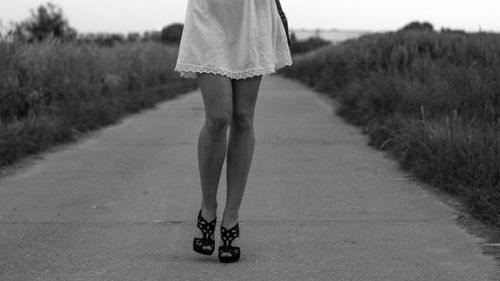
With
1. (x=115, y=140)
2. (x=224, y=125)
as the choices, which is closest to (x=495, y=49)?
(x=115, y=140)

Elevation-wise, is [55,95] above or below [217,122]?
below

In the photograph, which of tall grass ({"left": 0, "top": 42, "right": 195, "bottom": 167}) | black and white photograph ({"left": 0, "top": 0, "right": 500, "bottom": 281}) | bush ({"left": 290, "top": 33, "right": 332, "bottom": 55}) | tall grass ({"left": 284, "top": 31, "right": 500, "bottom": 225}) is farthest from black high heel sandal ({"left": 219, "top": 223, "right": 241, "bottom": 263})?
bush ({"left": 290, "top": 33, "right": 332, "bottom": 55})

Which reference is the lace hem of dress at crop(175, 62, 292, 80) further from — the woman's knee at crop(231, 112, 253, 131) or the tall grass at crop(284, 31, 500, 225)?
the tall grass at crop(284, 31, 500, 225)

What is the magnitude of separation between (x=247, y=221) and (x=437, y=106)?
4.23 m

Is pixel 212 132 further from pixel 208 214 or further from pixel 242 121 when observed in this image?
pixel 208 214

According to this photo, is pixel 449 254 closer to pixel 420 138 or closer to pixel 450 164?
pixel 450 164

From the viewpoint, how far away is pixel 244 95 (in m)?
4.02

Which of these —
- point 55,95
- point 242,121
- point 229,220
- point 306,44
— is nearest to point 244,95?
point 242,121

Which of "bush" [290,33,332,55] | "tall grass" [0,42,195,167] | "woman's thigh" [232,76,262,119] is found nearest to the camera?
"woman's thigh" [232,76,262,119]

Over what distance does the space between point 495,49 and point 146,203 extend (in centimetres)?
669

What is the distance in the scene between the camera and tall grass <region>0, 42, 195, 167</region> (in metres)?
8.62

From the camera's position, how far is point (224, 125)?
399 cm

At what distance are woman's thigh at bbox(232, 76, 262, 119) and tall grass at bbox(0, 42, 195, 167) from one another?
3.95 metres

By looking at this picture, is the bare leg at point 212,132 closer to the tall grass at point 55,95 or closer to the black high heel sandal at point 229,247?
the black high heel sandal at point 229,247
